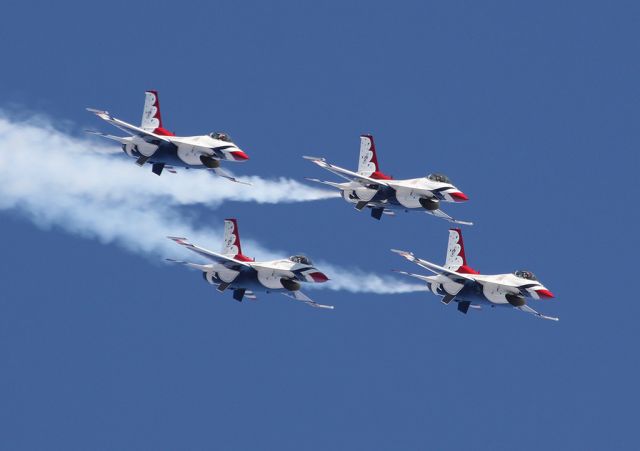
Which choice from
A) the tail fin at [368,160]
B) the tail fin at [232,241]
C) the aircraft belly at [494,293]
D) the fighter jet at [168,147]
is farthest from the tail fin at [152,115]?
the aircraft belly at [494,293]

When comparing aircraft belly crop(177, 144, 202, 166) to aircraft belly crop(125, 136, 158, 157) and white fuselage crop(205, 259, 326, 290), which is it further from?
white fuselage crop(205, 259, 326, 290)

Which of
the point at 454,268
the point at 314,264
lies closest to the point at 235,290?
the point at 314,264

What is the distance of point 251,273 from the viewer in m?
170

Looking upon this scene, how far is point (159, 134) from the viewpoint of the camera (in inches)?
6914

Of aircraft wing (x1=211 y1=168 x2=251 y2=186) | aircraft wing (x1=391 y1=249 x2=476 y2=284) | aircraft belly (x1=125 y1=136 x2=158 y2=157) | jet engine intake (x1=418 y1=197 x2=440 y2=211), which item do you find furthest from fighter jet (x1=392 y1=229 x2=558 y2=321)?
aircraft belly (x1=125 y1=136 x2=158 y2=157)

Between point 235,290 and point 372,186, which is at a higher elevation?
point 372,186

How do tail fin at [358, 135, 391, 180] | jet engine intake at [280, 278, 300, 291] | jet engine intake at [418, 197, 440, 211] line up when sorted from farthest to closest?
1. tail fin at [358, 135, 391, 180]
2. jet engine intake at [418, 197, 440, 211]
3. jet engine intake at [280, 278, 300, 291]

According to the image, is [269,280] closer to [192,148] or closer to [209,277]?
[209,277]

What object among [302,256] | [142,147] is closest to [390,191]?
[302,256]

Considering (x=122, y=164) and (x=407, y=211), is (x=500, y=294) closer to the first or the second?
(x=407, y=211)

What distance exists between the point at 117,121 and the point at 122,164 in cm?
908

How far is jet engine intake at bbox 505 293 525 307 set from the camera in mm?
172750

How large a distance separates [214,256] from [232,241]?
4.15 meters

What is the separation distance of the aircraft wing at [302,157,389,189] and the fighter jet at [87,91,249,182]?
816cm
